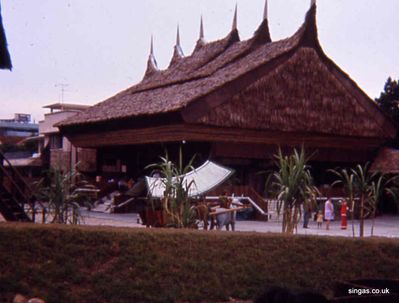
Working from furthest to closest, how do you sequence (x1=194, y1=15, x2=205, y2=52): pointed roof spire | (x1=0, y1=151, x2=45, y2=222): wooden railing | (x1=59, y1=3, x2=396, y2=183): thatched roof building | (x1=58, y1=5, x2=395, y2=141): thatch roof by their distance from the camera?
(x1=194, y1=15, x2=205, y2=52): pointed roof spire < (x1=59, y1=3, x2=396, y2=183): thatched roof building < (x1=58, y1=5, x2=395, y2=141): thatch roof < (x1=0, y1=151, x2=45, y2=222): wooden railing

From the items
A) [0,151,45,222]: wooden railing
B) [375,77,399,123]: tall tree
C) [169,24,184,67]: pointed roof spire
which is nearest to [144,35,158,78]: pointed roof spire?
[169,24,184,67]: pointed roof spire

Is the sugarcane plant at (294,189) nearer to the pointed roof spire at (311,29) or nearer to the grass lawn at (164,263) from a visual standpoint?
the grass lawn at (164,263)

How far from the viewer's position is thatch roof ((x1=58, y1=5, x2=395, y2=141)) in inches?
1272

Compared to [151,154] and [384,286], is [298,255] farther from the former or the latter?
[151,154]

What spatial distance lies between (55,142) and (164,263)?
44395 mm

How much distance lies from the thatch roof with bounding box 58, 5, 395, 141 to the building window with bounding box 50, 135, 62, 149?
36.8ft

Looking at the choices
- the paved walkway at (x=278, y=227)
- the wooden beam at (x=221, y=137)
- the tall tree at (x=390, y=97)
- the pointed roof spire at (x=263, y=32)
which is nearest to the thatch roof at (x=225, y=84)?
the pointed roof spire at (x=263, y=32)

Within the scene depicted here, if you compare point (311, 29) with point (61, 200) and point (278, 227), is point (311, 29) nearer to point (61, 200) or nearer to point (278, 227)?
point (278, 227)

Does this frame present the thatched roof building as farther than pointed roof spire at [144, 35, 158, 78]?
No

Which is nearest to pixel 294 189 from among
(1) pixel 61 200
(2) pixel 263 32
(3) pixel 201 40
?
(1) pixel 61 200

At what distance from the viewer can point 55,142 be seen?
5397cm

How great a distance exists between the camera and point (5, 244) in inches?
407

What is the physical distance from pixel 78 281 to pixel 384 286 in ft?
13.5

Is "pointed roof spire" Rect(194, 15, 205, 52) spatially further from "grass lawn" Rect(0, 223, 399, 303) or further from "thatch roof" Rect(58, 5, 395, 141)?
"grass lawn" Rect(0, 223, 399, 303)
